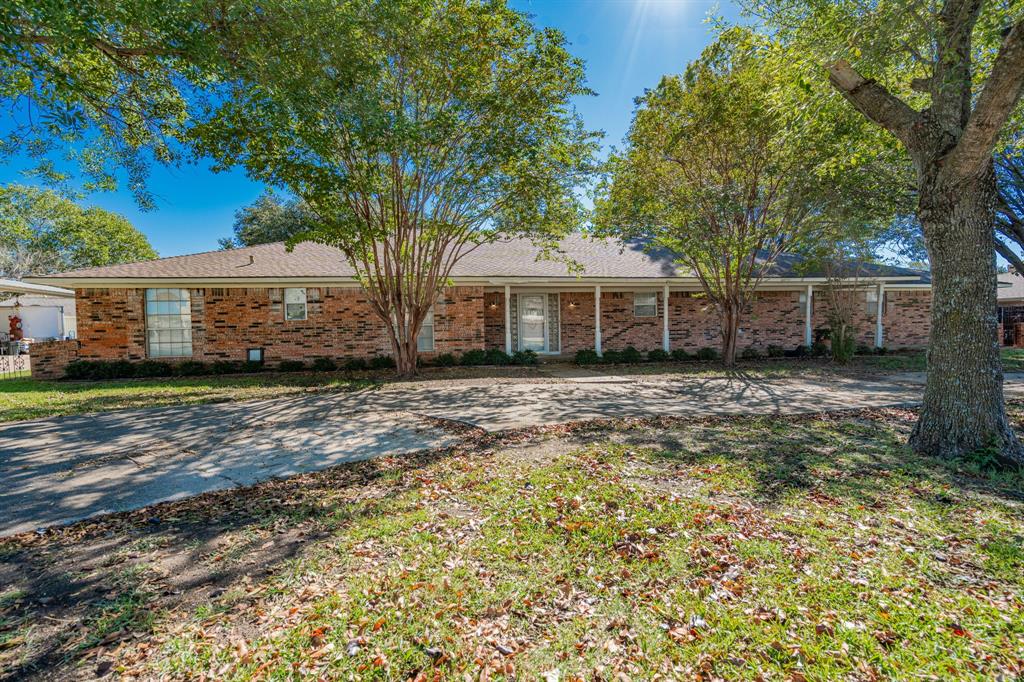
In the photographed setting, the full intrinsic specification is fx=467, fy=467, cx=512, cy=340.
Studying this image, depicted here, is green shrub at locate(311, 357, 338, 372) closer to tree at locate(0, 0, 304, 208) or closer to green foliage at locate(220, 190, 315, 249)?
tree at locate(0, 0, 304, 208)

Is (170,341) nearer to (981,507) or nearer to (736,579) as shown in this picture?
(736,579)

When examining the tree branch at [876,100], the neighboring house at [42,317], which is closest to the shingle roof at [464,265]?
the tree branch at [876,100]

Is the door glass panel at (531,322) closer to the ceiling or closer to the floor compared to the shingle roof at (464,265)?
closer to the floor

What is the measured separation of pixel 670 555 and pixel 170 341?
14.3m

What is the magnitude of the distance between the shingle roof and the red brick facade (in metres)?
0.60

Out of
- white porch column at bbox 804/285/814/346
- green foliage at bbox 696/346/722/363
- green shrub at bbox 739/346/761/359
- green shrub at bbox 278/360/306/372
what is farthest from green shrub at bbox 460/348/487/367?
white porch column at bbox 804/285/814/346

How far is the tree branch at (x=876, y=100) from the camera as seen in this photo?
4.79m

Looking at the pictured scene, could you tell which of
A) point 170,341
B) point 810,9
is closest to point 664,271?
point 810,9

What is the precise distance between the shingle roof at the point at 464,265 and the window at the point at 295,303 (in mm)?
600

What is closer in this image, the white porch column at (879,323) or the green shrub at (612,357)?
the green shrub at (612,357)

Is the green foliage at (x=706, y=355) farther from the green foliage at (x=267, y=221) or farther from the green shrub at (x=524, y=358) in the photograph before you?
the green foliage at (x=267, y=221)

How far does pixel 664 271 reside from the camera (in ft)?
48.8

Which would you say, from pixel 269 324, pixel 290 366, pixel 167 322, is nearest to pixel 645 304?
pixel 290 366

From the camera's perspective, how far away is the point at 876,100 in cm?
490
